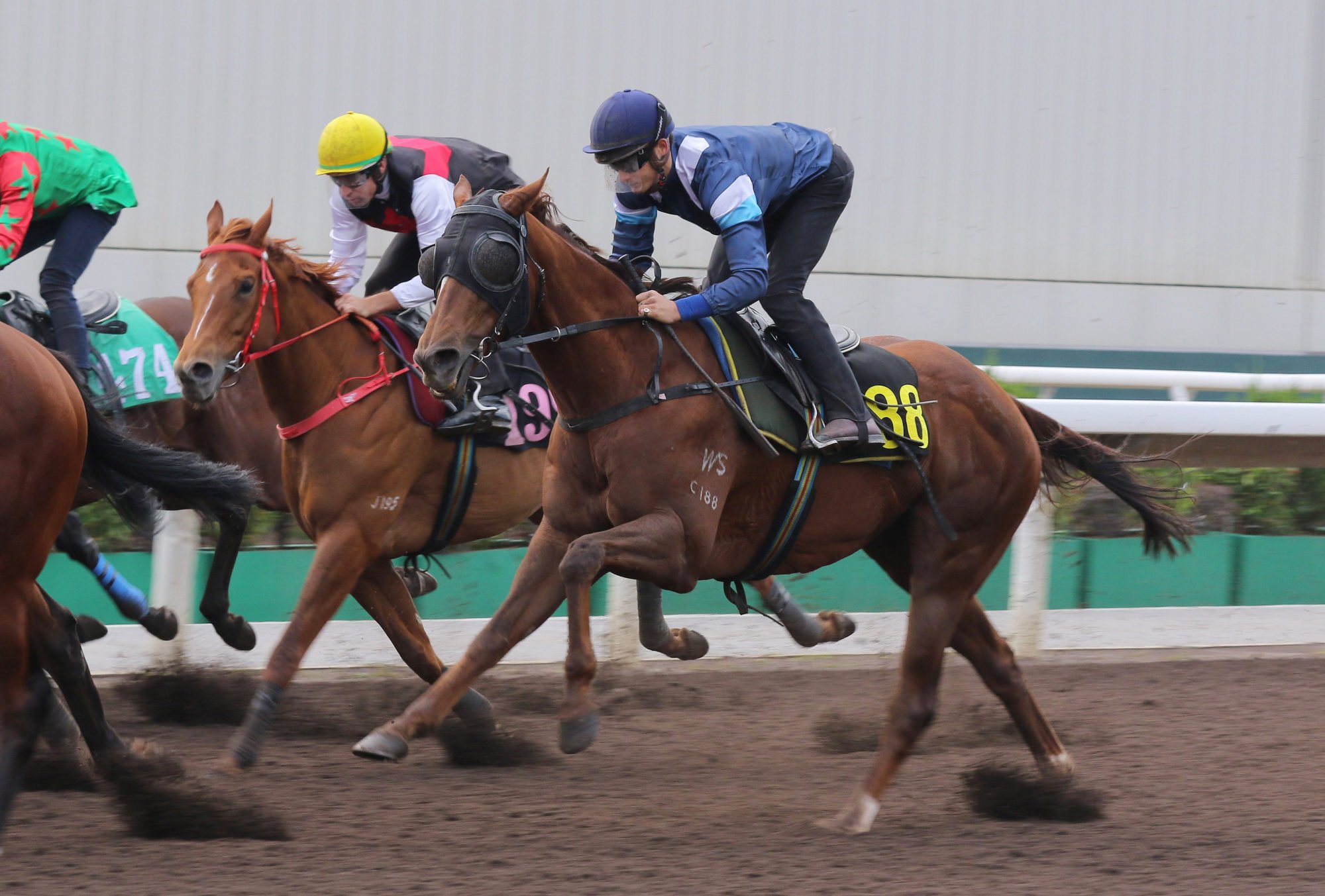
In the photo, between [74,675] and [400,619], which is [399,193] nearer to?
[400,619]

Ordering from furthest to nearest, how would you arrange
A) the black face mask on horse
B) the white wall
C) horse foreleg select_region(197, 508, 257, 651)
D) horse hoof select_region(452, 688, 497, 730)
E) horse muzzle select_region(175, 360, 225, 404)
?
the white wall, horse foreleg select_region(197, 508, 257, 651), horse hoof select_region(452, 688, 497, 730), horse muzzle select_region(175, 360, 225, 404), the black face mask on horse

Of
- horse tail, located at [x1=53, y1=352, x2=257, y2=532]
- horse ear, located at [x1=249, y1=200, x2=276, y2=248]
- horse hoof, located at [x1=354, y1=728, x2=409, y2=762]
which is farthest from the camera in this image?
horse ear, located at [x1=249, y1=200, x2=276, y2=248]

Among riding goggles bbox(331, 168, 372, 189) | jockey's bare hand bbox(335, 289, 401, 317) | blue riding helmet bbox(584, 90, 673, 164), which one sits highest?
blue riding helmet bbox(584, 90, 673, 164)

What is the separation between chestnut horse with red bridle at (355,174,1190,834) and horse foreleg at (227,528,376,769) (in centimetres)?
52

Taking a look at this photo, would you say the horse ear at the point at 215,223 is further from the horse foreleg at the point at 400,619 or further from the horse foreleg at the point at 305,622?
the horse foreleg at the point at 400,619

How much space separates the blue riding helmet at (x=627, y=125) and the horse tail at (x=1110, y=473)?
1613 millimetres

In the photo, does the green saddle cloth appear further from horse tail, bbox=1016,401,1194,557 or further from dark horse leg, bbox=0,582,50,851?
horse tail, bbox=1016,401,1194,557

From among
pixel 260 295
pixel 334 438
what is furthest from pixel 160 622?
pixel 260 295

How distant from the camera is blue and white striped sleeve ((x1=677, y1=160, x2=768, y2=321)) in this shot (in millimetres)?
3914

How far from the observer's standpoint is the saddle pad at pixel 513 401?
4.84 meters

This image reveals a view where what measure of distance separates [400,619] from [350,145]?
1.52m

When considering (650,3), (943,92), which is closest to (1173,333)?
(943,92)

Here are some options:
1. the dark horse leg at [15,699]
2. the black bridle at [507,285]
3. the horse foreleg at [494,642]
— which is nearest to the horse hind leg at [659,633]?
the horse foreleg at [494,642]

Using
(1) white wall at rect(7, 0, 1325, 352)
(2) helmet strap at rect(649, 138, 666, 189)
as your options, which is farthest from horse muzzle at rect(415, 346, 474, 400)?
(1) white wall at rect(7, 0, 1325, 352)
